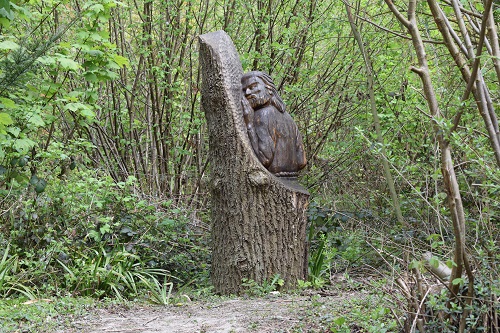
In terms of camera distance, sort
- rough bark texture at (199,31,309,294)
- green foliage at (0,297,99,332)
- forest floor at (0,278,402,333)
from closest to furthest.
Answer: forest floor at (0,278,402,333) → green foliage at (0,297,99,332) → rough bark texture at (199,31,309,294)

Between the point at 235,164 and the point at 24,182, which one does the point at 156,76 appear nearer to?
the point at 24,182

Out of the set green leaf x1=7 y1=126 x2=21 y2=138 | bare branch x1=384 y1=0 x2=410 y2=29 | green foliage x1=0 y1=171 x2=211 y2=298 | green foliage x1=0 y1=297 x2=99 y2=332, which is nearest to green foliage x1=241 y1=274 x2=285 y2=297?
green foliage x1=0 y1=171 x2=211 y2=298

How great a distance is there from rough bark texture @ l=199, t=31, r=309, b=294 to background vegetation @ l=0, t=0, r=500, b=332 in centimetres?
50

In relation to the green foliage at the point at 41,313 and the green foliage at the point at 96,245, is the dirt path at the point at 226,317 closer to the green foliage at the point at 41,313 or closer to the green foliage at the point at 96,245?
the green foliage at the point at 41,313

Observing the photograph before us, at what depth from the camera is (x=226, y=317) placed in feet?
16.1

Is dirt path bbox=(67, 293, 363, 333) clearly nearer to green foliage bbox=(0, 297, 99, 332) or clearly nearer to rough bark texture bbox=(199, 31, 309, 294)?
green foliage bbox=(0, 297, 99, 332)

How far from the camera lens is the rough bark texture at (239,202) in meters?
6.18

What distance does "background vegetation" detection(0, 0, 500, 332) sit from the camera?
645cm

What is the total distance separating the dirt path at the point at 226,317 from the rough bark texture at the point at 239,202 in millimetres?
539

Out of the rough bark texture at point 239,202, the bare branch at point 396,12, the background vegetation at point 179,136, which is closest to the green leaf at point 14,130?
the background vegetation at point 179,136

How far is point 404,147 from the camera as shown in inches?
359

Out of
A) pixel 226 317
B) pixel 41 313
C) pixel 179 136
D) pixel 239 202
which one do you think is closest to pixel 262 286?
pixel 239 202

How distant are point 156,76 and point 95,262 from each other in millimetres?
3773

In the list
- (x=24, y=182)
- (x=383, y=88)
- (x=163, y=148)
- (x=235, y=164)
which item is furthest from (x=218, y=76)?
(x=163, y=148)
